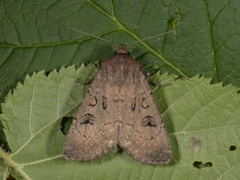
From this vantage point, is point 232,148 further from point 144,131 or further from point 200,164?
point 144,131

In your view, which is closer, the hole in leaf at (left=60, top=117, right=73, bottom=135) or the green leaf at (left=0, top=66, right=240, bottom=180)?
the green leaf at (left=0, top=66, right=240, bottom=180)

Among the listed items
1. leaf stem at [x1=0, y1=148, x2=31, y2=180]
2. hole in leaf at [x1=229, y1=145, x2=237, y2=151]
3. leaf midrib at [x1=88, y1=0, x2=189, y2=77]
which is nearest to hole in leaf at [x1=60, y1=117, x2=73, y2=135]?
leaf stem at [x1=0, y1=148, x2=31, y2=180]

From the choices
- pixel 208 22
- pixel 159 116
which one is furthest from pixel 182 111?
pixel 208 22

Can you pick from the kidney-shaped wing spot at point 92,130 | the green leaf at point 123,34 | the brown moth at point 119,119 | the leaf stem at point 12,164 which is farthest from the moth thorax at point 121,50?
the leaf stem at point 12,164

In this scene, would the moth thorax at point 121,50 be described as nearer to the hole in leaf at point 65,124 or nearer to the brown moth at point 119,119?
the brown moth at point 119,119

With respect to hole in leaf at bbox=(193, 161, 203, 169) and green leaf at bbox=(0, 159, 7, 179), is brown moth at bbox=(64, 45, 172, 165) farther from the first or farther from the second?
green leaf at bbox=(0, 159, 7, 179)

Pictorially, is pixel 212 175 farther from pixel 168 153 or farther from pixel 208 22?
pixel 208 22

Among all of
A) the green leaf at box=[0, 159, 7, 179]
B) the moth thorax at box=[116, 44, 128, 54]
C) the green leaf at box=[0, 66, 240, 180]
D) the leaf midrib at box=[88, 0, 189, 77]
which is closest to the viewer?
the green leaf at box=[0, 66, 240, 180]

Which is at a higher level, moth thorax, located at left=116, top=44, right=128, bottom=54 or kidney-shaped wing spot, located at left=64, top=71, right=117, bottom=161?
moth thorax, located at left=116, top=44, right=128, bottom=54
